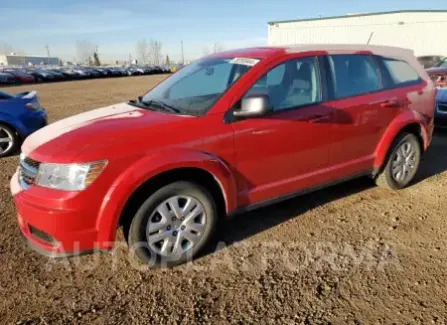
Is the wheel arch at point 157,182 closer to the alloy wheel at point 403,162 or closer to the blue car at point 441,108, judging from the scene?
the alloy wheel at point 403,162

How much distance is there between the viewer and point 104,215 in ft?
8.48

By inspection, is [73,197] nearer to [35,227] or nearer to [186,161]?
[35,227]

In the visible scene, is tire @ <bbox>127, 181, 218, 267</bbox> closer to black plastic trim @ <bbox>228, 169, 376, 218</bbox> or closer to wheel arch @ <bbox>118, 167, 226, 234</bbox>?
wheel arch @ <bbox>118, 167, 226, 234</bbox>

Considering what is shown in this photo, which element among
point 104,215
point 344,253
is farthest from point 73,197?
point 344,253

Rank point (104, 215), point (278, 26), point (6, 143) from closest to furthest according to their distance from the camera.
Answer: point (104, 215), point (6, 143), point (278, 26)

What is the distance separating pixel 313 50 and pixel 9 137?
557cm

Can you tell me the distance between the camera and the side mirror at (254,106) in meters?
2.91

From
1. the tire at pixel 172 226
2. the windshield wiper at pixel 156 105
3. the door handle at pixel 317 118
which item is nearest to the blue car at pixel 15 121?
the windshield wiper at pixel 156 105

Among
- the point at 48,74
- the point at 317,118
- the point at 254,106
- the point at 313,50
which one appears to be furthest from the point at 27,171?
the point at 48,74

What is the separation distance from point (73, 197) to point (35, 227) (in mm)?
466

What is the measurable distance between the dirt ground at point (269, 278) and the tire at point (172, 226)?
13 cm

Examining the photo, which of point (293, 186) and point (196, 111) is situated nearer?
point (196, 111)

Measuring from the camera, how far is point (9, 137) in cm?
649

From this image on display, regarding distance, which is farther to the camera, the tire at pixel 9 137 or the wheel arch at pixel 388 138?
the tire at pixel 9 137
